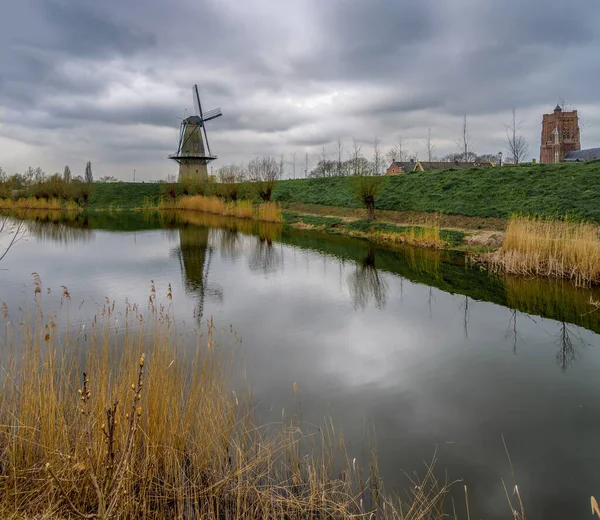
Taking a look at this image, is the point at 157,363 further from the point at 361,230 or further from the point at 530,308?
the point at 361,230

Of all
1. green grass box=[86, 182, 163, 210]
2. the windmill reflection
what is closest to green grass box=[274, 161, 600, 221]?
the windmill reflection

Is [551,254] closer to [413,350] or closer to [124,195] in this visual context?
[413,350]

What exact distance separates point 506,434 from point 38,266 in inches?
458

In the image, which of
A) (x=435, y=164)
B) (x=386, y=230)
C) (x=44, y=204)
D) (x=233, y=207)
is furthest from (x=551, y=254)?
(x=435, y=164)

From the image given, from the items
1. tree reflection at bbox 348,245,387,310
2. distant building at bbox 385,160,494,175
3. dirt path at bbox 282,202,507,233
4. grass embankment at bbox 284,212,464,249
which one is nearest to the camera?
tree reflection at bbox 348,245,387,310

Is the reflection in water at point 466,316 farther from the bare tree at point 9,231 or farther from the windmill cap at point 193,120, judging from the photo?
the windmill cap at point 193,120

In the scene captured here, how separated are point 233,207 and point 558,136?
5352 centimetres

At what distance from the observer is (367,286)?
1002 cm

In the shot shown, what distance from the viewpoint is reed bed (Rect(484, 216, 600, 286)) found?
931 cm

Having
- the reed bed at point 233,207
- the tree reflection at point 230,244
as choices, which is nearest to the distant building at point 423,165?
the reed bed at point 233,207

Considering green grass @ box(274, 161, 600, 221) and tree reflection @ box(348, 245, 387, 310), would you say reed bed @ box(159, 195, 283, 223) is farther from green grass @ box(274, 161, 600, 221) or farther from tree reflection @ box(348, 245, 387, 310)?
tree reflection @ box(348, 245, 387, 310)

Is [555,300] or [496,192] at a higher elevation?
[496,192]

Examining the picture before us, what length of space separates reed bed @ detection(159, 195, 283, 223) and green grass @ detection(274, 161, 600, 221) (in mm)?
4301

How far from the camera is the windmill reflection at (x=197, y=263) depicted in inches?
347
